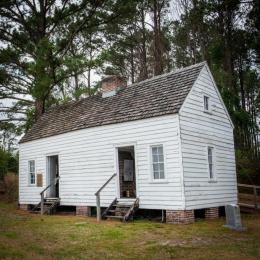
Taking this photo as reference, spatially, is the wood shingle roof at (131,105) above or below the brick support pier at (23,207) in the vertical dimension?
above

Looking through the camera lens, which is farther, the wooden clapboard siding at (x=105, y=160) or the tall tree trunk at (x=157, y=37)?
the tall tree trunk at (x=157, y=37)

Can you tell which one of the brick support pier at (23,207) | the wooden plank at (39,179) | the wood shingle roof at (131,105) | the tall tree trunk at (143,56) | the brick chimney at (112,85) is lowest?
the brick support pier at (23,207)

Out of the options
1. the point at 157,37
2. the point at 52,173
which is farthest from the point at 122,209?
the point at 157,37

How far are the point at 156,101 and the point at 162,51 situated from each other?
14025 mm

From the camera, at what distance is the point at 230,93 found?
24453 mm

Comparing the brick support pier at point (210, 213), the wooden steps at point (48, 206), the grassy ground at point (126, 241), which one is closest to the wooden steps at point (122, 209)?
the grassy ground at point (126, 241)

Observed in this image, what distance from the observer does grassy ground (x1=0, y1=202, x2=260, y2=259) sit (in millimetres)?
8383

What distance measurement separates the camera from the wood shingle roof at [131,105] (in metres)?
15.0

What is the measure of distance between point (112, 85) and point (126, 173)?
4.83 m

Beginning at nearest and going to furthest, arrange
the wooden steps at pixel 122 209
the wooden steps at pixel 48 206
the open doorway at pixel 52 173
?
1. the wooden steps at pixel 122 209
2. the wooden steps at pixel 48 206
3. the open doorway at pixel 52 173

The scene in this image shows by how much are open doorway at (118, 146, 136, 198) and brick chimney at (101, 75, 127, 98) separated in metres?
3.22

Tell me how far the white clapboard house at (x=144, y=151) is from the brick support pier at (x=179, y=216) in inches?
1.4

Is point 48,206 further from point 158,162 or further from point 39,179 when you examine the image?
point 158,162

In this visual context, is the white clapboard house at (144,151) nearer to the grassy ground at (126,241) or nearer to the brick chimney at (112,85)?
the brick chimney at (112,85)
